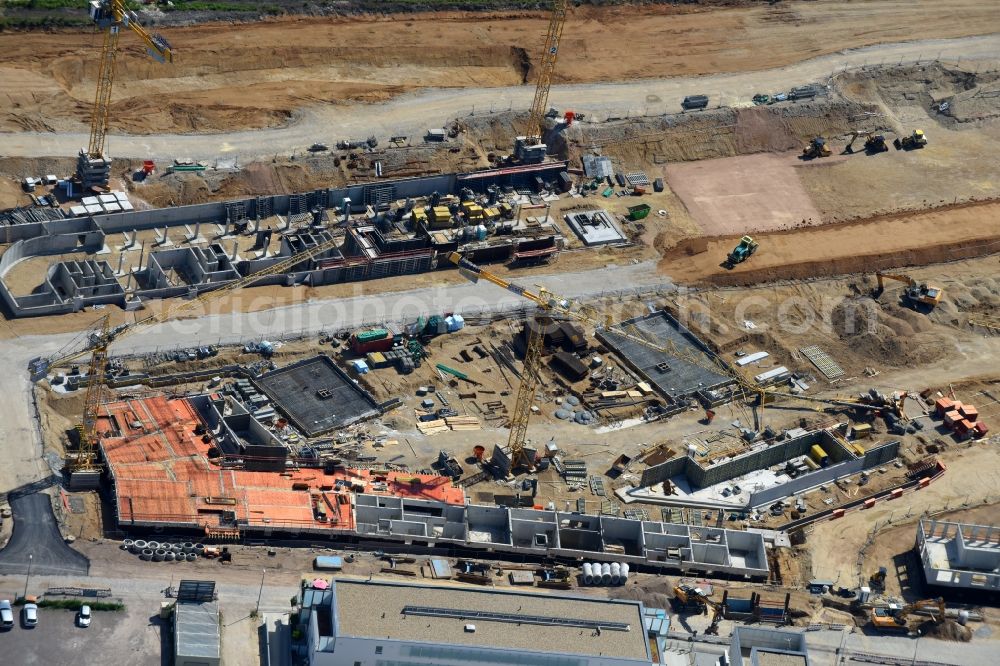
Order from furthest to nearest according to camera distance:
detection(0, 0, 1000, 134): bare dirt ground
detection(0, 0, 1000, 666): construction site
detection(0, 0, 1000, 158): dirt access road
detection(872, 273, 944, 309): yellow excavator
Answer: detection(0, 0, 1000, 134): bare dirt ground < detection(0, 0, 1000, 158): dirt access road < detection(872, 273, 944, 309): yellow excavator < detection(0, 0, 1000, 666): construction site

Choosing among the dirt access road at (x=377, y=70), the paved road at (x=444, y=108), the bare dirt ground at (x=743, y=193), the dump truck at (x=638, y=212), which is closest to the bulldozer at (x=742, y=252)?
the bare dirt ground at (x=743, y=193)

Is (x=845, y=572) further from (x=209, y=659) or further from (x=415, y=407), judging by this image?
(x=209, y=659)

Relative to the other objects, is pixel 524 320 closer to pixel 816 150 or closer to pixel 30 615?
pixel 816 150

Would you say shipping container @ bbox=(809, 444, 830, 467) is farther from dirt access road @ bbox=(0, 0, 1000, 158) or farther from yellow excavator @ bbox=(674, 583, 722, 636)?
dirt access road @ bbox=(0, 0, 1000, 158)

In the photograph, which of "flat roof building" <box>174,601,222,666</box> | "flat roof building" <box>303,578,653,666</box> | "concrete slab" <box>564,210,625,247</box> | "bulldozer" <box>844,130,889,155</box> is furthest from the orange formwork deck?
"bulldozer" <box>844,130,889,155</box>

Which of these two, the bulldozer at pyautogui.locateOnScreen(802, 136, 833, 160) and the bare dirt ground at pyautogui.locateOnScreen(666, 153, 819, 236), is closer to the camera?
the bare dirt ground at pyautogui.locateOnScreen(666, 153, 819, 236)

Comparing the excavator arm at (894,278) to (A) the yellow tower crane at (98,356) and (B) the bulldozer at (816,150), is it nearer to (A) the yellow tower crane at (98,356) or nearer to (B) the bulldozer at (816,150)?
(B) the bulldozer at (816,150)

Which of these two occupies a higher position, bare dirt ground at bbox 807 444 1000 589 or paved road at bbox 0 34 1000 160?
paved road at bbox 0 34 1000 160
